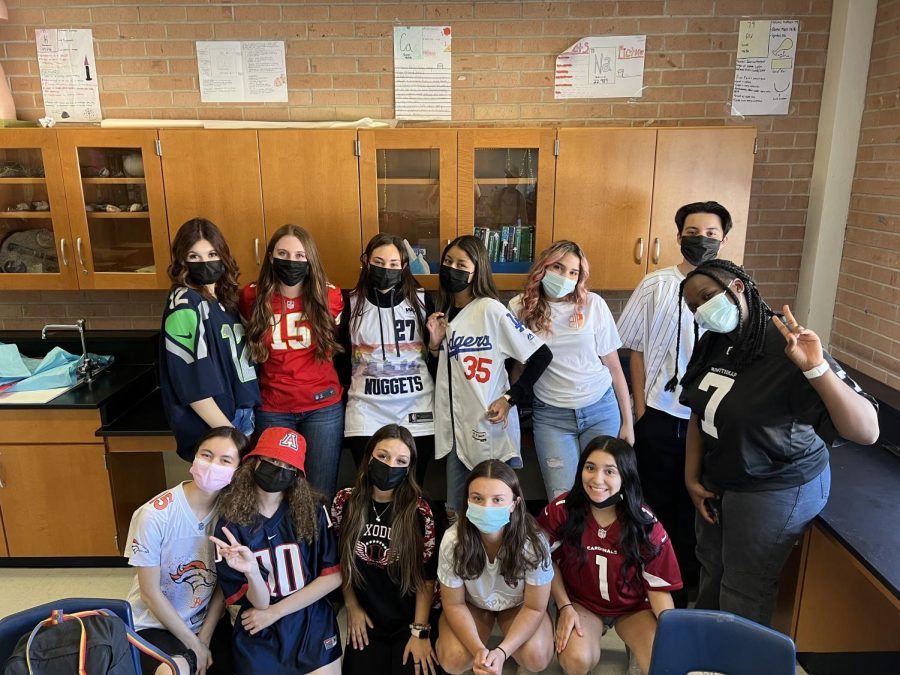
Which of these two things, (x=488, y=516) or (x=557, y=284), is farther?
(x=557, y=284)

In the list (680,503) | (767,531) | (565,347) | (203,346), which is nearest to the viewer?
(767,531)

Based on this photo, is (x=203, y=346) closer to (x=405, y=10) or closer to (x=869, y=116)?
(x=405, y=10)

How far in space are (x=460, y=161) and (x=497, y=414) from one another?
1210mm

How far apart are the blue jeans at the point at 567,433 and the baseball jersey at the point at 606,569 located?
30cm

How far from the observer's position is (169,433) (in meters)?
2.75

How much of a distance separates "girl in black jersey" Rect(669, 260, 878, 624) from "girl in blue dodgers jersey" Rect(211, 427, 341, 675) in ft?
4.19

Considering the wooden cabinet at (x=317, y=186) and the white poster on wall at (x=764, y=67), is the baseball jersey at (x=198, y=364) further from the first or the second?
the white poster on wall at (x=764, y=67)

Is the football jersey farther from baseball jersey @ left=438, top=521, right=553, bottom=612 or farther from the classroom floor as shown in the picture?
the classroom floor

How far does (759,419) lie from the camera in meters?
1.75

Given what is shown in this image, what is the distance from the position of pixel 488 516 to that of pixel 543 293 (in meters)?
0.96

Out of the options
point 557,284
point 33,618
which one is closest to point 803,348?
point 557,284

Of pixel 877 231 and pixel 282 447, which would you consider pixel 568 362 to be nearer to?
pixel 282 447

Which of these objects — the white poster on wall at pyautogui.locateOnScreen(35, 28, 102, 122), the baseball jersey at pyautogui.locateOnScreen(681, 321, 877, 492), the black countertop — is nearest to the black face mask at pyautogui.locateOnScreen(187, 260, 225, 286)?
the white poster on wall at pyautogui.locateOnScreen(35, 28, 102, 122)

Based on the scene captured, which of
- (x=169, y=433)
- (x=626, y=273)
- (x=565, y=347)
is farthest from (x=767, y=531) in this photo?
(x=169, y=433)
